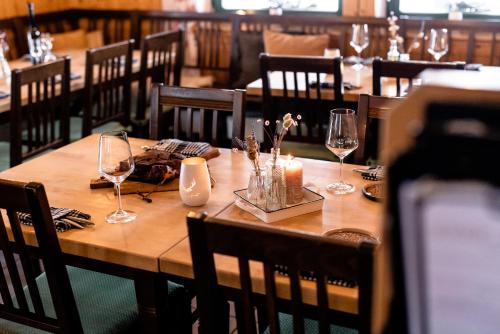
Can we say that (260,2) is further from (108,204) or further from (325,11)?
(108,204)

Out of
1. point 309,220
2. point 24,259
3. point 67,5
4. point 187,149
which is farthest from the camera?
point 67,5

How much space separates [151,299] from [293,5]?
368cm

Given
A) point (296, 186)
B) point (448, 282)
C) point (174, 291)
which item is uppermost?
point (448, 282)

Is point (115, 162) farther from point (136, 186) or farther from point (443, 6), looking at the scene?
point (443, 6)

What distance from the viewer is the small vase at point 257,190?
63.2 inches

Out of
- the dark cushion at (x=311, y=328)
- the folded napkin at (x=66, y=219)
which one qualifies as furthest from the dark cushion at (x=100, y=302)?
the dark cushion at (x=311, y=328)

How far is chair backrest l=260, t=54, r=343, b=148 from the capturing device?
113 inches

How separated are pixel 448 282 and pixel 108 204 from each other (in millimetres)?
1330

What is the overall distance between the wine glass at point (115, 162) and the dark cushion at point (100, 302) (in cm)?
27

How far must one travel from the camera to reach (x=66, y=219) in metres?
1.57

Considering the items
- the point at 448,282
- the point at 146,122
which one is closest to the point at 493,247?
the point at 448,282

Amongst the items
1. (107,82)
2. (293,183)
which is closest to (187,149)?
(293,183)

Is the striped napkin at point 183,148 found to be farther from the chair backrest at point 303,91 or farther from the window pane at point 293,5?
the window pane at point 293,5

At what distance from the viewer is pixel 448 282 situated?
49 centimetres
